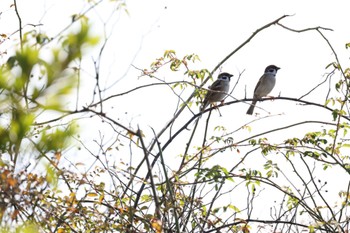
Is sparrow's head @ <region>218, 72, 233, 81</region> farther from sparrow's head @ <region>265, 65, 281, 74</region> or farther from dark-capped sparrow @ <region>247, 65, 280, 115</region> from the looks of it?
sparrow's head @ <region>265, 65, 281, 74</region>

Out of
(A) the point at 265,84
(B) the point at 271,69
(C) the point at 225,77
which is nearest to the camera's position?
(C) the point at 225,77

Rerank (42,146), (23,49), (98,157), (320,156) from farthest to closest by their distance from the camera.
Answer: (320,156) → (98,157) → (42,146) → (23,49)

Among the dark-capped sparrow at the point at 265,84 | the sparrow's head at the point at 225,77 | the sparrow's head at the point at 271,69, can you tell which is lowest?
the sparrow's head at the point at 225,77

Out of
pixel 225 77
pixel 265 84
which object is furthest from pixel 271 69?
pixel 225 77

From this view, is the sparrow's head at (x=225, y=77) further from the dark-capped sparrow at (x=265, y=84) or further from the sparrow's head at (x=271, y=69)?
the sparrow's head at (x=271, y=69)

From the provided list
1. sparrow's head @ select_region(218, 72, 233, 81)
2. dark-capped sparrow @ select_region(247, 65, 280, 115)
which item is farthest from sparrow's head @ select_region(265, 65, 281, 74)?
sparrow's head @ select_region(218, 72, 233, 81)

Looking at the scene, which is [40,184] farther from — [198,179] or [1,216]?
[198,179]

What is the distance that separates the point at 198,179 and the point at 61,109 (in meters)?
2.57

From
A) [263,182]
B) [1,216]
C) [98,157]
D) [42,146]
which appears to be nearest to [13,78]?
[42,146]

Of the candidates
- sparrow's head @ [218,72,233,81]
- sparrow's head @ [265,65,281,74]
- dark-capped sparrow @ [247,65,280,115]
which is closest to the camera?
sparrow's head @ [218,72,233,81]

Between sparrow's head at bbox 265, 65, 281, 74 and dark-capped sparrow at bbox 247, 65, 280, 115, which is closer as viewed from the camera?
dark-capped sparrow at bbox 247, 65, 280, 115

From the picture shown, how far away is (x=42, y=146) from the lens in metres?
2.50

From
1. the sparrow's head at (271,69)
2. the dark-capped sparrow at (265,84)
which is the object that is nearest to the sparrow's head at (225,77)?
the dark-capped sparrow at (265,84)

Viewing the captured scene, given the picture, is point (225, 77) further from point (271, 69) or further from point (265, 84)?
point (271, 69)
